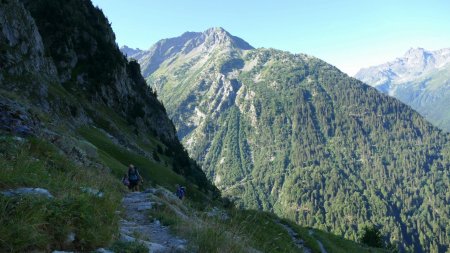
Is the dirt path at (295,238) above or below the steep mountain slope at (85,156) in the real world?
below

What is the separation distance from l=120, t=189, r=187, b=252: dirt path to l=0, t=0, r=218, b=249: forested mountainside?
677 mm

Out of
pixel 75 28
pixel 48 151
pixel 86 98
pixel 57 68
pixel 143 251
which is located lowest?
pixel 143 251

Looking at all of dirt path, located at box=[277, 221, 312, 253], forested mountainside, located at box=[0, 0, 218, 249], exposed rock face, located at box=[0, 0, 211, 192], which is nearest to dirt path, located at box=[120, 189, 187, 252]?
forested mountainside, located at box=[0, 0, 218, 249]

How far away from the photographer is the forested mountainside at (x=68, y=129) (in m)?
7.01

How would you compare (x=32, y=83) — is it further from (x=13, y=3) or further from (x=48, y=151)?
(x=48, y=151)

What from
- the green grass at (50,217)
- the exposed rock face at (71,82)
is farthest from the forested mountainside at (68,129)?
the exposed rock face at (71,82)

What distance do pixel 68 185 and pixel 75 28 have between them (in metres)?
86.1

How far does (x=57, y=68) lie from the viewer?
7294cm

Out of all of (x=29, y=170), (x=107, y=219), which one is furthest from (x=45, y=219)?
(x=29, y=170)

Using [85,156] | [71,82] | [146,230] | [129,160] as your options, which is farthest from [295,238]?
[71,82]

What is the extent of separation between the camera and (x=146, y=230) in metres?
10.5

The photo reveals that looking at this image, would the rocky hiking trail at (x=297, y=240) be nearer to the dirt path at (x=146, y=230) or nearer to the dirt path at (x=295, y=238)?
the dirt path at (x=295, y=238)

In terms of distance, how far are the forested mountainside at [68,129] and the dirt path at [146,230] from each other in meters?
0.68

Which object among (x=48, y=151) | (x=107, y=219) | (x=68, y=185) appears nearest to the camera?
(x=107, y=219)
